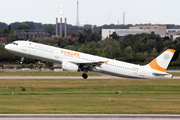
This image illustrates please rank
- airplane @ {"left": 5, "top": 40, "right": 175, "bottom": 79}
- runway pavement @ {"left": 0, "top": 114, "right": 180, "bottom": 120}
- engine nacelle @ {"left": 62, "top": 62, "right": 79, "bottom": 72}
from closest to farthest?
runway pavement @ {"left": 0, "top": 114, "right": 180, "bottom": 120} → engine nacelle @ {"left": 62, "top": 62, "right": 79, "bottom": 72} → airplane @ {"left": 5, "top": 40, "right": 175, "bottom": 79}

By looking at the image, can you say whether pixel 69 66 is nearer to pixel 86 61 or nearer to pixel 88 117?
pixel 86 61

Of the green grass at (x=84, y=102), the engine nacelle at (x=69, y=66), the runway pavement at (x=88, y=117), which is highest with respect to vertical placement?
the engine nacelle at (x=69, y=66)

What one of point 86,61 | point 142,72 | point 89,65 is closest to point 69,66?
point 86,61

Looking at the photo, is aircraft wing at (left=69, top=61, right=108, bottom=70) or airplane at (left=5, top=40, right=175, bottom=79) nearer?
airplane at (left=5, top=40, right=175, bottom=79)

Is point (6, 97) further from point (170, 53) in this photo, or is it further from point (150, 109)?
point (170, 53)

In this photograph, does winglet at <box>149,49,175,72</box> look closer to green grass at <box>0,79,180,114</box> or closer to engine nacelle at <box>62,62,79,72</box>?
green grass at <box>0,79,180,114</box>

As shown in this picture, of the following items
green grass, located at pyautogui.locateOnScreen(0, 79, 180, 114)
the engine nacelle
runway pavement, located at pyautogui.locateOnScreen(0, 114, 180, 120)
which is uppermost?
the engine nacelle

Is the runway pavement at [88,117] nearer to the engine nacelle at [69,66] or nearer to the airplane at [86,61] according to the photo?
the airplane at [86,61]

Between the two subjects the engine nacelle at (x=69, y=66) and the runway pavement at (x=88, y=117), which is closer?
the runway pavement at (x=88, y=117)

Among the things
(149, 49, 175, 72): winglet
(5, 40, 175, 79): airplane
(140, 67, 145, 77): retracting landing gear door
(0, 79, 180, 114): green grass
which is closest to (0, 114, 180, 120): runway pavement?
(0, 79, 180, 114): green grass

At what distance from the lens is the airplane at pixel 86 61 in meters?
49.6

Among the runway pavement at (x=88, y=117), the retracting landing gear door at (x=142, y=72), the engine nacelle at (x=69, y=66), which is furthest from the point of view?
the retracting landing gear door at (x=142, y=72)

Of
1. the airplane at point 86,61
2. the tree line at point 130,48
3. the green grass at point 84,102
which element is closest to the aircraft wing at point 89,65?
the airplane at point 86,61

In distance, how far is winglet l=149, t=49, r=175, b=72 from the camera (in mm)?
49500
